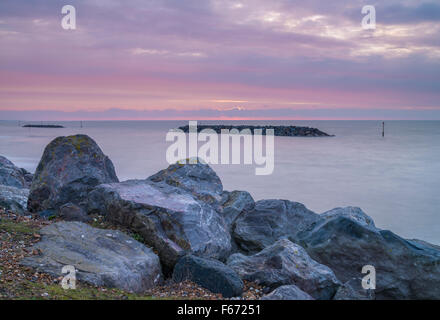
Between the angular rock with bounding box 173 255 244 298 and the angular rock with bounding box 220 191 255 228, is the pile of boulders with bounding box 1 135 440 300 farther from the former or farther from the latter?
the angular rock with bounding box 220 191 255 228

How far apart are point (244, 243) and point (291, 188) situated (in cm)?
1222

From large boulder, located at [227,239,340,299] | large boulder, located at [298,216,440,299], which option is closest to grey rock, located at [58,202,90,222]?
large boulder, located at [227,239,340,299]

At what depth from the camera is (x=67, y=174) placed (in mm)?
10062

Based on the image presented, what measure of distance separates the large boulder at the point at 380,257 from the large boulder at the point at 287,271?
1.10 meters

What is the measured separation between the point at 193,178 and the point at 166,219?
363cm

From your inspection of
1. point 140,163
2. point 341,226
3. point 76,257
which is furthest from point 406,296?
point 140,163

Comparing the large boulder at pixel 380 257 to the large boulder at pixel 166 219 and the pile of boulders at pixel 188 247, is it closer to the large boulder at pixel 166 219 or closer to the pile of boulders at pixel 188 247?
the pile of boulders at pixel 188 247

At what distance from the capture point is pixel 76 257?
22.0 ft

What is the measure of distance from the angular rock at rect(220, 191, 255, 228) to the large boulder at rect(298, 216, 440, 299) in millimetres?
3054

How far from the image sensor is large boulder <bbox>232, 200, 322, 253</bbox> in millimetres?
10805

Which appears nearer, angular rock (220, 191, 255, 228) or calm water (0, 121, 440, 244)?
angular rock (220, 191, 255, 228)

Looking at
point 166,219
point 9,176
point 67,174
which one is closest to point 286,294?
point 166,219

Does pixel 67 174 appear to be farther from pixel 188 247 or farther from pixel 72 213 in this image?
pixel 188 247

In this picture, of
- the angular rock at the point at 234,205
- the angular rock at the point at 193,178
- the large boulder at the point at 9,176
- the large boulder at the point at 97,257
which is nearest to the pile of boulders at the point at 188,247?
the large boulder at the point at 97,257
